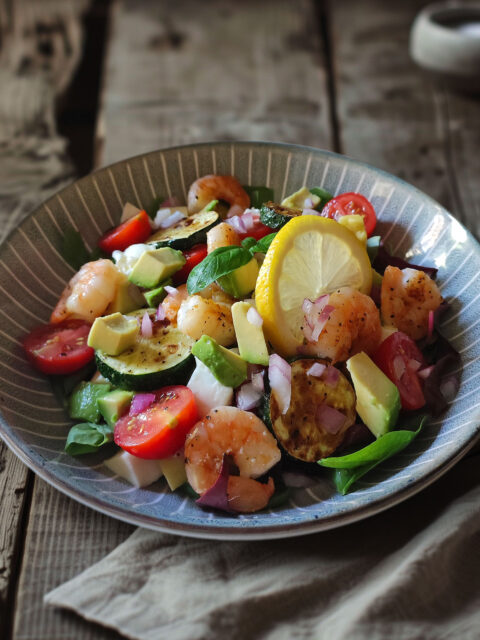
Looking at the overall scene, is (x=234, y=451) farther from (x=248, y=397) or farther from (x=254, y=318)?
(x=254, y=318)

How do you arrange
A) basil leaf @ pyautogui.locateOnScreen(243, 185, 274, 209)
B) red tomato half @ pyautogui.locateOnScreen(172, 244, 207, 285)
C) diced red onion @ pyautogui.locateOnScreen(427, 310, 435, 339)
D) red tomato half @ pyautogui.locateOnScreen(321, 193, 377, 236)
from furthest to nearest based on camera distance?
basil leaf @ pyautogui.locateOnScreen(243, 185, 274, 209) < red tomato half @ pyautogui.locateOnScreen(321, 193, 377, 236) < red tomato half @ pyautogui.locateOnScreen(172, 244, 207, 285) < diced red onion @ pyautogui.locateOnScreen(427, 310, 435, 339)

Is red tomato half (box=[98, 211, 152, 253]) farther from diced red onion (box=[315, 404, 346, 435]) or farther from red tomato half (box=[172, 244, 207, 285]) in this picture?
diced red onion (box=[315, 404, 346, 435])

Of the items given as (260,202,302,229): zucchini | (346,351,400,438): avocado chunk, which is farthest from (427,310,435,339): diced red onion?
(260,202,302,229): zucchini

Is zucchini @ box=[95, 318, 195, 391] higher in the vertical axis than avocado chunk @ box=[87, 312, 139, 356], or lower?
lower

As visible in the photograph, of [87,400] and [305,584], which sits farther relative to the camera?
[87,400]

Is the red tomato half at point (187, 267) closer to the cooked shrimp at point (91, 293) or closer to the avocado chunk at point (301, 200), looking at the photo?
the cooked shrimp at point (91, 293)

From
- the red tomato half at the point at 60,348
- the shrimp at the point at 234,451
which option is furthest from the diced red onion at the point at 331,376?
the red tomato half at the point at 60,348

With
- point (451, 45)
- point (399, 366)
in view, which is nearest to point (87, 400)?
point (399, 366)

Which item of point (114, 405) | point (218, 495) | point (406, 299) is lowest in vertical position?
point (218, 495)
